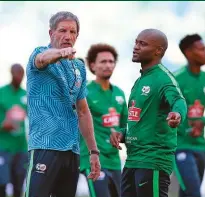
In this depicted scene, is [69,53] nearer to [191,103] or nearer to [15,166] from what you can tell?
[191,103]

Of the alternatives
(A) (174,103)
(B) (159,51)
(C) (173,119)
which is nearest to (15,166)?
(B) (159,51)

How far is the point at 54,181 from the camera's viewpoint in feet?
20.7

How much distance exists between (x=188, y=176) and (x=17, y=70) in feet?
14.7

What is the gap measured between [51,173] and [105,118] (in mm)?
3896

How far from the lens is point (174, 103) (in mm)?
6395

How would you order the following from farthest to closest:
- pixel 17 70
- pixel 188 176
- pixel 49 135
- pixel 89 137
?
1. pixel 17 70
2. pixel 188 176
3. pixel 89 137
4. pixel 49 135

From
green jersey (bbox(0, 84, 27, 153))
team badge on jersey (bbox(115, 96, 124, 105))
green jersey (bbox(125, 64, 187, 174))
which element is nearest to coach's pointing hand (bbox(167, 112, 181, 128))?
green jersey (bbox(125, 64, 187, 174))

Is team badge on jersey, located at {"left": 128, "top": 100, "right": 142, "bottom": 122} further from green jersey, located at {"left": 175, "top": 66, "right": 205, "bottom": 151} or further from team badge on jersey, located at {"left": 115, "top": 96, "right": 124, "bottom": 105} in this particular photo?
team badge on jersey, located at {"left": 115, "top": 96, "right": 124, "bottom": 105}

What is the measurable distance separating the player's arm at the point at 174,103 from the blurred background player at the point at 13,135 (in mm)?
6223

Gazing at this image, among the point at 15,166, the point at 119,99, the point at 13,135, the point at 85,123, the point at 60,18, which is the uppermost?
the point at 60,18

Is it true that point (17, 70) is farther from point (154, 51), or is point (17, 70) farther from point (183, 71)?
point (154, 51)

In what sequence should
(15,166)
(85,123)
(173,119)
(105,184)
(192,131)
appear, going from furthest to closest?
(15,166)
(192,131)
(105,184)
(85,123)
(173,119)

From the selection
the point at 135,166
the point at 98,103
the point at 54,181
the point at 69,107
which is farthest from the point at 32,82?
the point at 98,103

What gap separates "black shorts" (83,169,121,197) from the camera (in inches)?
375
